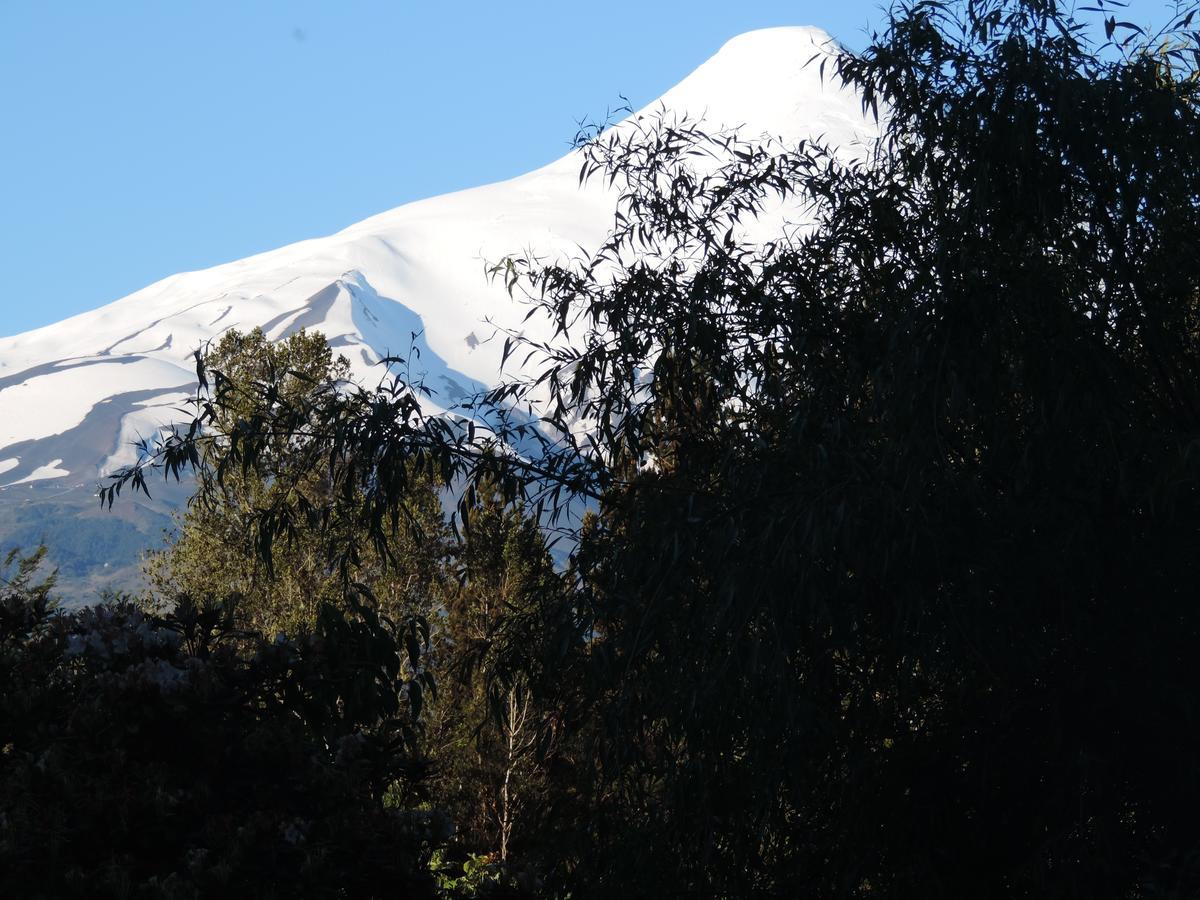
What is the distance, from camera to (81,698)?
4.02 metres

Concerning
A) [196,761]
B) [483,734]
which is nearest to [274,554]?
[483,734]

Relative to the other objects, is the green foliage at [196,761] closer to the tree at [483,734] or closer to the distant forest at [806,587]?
the distant forest at [806,587]

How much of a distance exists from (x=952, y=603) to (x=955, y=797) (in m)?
1.02

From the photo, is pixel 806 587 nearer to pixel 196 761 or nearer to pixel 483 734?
pixel 196 761

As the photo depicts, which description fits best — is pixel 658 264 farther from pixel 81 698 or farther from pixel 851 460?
pixel 81 698

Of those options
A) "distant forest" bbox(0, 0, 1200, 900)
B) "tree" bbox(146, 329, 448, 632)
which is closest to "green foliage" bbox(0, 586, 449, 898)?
"distant forest" bbox(0, 0, 1200, 900)

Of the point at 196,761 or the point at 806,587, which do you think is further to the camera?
the point at 806,587

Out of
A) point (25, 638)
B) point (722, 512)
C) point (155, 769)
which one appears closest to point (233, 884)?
point (155, 769)

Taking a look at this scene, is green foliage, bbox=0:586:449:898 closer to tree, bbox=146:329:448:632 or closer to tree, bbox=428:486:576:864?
tree, bbox=428:486:576:864

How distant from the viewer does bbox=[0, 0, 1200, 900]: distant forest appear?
13.2 ft

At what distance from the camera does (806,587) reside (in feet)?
14.5

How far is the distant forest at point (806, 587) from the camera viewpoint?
4016mm

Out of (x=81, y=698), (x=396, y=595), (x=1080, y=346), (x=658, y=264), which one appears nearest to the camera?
(x=81, y=698)

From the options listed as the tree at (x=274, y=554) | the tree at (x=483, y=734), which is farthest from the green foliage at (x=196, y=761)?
the tree at (x=274, y=554)
